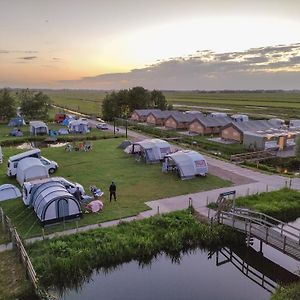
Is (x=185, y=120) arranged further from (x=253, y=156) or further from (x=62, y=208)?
(x=62, y=208)

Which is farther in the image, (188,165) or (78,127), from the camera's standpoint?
→ (78,127)

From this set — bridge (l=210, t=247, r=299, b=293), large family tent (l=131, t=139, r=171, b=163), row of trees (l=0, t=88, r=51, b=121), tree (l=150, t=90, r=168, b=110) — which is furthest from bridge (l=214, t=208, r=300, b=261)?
tree (l=150, t=90, r=168, b=110)

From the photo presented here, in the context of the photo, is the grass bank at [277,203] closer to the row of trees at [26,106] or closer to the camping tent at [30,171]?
the camping tent at [30,171]

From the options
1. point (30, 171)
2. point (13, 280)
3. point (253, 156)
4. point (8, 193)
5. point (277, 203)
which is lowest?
point (253, 156)

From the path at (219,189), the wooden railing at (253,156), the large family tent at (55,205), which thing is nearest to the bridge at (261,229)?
the path at (219,189)

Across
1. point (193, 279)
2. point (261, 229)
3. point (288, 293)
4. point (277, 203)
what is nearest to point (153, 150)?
point (277, 203)

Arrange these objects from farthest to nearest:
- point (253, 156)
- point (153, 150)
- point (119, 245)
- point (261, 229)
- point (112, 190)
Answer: point (253, 156) < point (153, 150) < point (112, 190) < point (261, 229) < point (119, 245)
